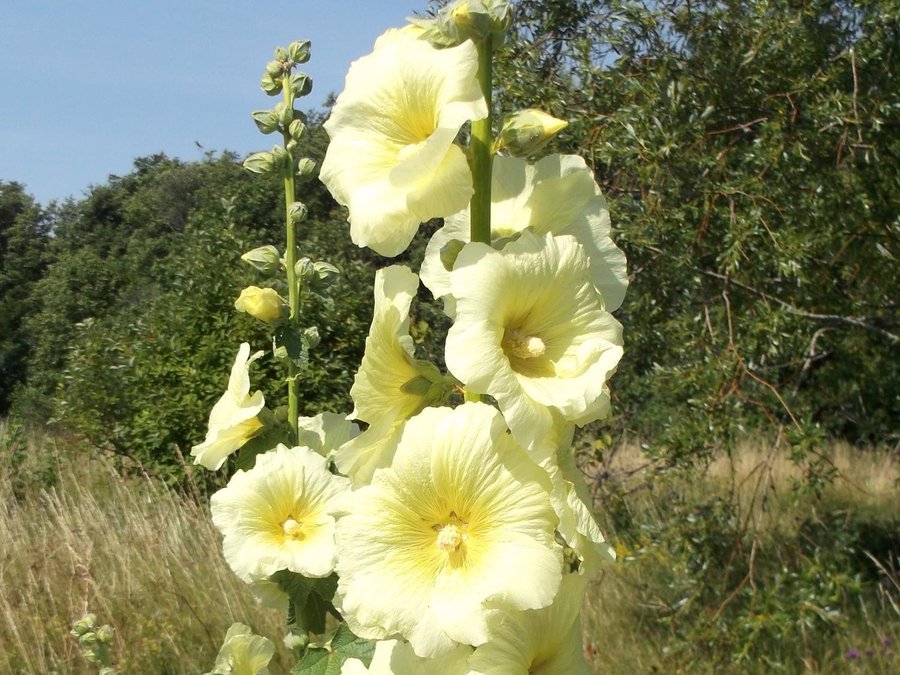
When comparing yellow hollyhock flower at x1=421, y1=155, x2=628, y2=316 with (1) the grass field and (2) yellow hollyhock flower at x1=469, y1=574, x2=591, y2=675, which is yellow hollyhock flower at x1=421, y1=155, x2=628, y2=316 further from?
(1) the grass field

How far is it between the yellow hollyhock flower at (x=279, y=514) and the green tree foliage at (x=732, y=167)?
7.01 ft

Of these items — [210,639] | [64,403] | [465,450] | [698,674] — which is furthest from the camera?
[64,403]

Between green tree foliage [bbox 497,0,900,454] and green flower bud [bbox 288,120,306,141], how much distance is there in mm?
1796

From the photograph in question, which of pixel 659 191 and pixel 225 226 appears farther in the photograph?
pixel 225 226

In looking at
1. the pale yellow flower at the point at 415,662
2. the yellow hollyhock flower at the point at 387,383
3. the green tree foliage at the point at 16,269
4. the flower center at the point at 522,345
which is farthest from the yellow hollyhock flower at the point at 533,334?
the green tree foliage at the point at 16,269

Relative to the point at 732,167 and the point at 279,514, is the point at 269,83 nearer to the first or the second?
the point at 279,514

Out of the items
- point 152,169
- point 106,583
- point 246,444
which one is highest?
point 152,169

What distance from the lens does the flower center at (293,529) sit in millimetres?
1771

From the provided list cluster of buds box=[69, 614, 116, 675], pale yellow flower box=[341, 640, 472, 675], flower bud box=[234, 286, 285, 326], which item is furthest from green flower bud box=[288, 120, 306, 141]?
pale yellow flower box=[341, 640, 472, 675]

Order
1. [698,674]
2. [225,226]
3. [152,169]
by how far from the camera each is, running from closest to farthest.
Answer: [698,674] < [225,226] < [152,169]

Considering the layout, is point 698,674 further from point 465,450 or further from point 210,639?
point 465,450

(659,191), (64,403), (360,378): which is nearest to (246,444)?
(360,378)

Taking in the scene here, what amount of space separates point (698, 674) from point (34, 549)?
3662 mm

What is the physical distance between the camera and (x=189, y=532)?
524 cm
